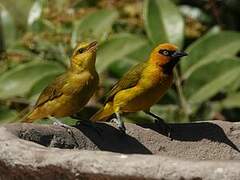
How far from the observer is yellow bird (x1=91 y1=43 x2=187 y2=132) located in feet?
13.2

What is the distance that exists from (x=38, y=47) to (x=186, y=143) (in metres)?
2.06

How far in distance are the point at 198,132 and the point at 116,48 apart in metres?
1.66

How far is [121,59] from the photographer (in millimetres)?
5031

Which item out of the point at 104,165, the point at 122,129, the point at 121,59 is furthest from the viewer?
the point at 121,59

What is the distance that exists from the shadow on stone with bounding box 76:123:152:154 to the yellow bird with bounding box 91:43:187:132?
0.74 metres

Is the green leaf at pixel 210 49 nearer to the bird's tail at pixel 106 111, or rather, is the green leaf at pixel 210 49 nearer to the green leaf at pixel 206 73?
the green leaf at pixel 206 73

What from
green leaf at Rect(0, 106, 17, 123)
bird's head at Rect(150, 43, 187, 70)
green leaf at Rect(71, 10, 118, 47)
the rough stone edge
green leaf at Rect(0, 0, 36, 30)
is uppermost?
the rough stone edge

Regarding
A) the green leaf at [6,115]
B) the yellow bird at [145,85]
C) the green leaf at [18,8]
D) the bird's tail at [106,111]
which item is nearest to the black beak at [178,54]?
the yellow bird at [145,85]

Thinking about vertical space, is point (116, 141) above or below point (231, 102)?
above

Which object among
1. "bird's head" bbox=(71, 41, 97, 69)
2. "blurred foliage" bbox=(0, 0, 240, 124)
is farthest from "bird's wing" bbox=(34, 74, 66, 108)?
"blurred foliage" bbox=(0, 0, 240, 124)

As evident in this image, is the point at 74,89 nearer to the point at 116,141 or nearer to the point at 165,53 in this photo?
the point at 165,53

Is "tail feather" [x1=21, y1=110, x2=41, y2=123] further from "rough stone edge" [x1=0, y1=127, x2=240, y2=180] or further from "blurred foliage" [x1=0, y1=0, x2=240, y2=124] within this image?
"rough stone edge" [x1=0, y1=127, x2=240, y2=180]

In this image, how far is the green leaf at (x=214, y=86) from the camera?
15.6 ft

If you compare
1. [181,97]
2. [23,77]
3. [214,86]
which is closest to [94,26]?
[23,77]
